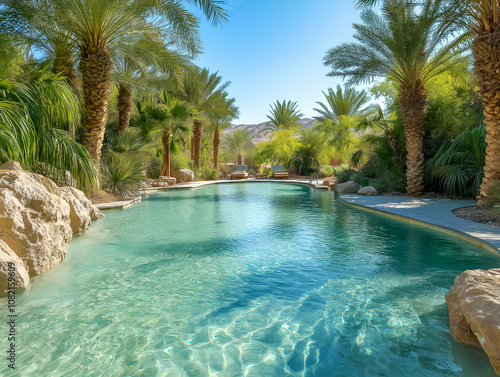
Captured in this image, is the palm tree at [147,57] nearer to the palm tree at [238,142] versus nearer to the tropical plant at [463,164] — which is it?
the tropical plant at [463,164]

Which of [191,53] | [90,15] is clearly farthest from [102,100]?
[191,53]

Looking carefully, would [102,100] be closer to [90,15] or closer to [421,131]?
[90,15]

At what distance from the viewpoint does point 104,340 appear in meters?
2.85

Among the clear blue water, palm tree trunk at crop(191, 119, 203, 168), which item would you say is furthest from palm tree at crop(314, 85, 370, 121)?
the clear blue water

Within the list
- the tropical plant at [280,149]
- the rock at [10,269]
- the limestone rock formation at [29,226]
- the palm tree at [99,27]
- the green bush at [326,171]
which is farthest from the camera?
the tropical plant at [280,149]

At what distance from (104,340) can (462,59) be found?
544 inches

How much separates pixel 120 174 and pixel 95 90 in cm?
329

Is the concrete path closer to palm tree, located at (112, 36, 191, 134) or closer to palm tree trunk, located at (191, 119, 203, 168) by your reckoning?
palm tree, located at (112, 36, 191, 134)

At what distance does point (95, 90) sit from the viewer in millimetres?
9812

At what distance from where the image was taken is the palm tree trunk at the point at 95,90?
9.58 m

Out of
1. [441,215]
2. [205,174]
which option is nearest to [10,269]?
[441,215]

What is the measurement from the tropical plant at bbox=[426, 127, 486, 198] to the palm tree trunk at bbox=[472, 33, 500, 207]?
6.69 feet

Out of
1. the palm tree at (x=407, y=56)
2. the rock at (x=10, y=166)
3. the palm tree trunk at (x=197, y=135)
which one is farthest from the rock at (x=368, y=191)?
the palm tree trunk at (x=197, y=135)

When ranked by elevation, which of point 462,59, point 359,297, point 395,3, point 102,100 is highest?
point 395,3
